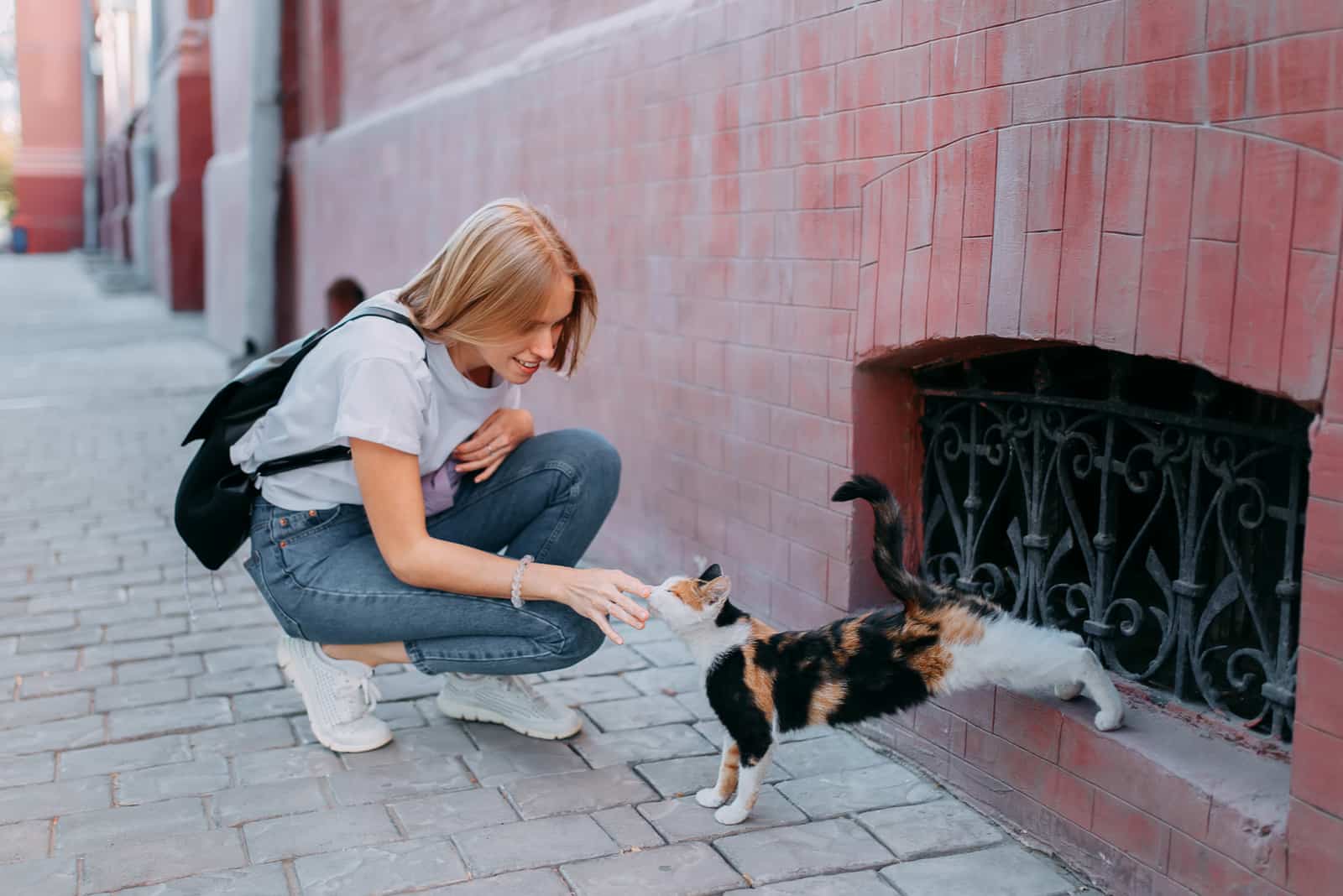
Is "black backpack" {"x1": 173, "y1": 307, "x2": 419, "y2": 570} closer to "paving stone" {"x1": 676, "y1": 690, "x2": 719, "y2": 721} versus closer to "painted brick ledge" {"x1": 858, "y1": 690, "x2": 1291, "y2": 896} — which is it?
"paving stone" {"x1": 676, "y1": 690, "x2": 719, "y2": 721}

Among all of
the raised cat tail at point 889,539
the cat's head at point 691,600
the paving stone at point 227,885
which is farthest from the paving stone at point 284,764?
the raised cat tail at point 889,539

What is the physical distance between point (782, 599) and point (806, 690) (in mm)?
1134

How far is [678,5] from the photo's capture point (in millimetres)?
4742

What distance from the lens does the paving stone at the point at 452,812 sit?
3127 millimetres

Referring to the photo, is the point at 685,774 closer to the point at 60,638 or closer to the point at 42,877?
the point at 42,877

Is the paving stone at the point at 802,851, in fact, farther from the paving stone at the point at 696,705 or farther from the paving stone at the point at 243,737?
the paving stone at the point at 243,737

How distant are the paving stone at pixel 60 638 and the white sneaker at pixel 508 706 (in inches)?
64.6

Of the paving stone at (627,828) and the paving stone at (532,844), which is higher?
the paving stone at (627,828)

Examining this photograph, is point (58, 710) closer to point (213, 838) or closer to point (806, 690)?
point (213, 838)

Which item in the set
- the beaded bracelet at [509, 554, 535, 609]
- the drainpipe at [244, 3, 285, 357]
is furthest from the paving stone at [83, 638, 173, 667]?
the drainpipe at [244, 3, 285, 357]

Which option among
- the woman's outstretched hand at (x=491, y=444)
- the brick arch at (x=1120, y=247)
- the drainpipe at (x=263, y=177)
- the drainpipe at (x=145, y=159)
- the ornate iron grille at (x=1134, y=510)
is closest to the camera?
the brick arch at (x=1120, y=247)

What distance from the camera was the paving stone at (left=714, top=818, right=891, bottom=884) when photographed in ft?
9.58

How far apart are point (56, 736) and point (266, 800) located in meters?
0.88

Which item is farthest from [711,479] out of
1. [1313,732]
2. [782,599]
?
[1313,732]
